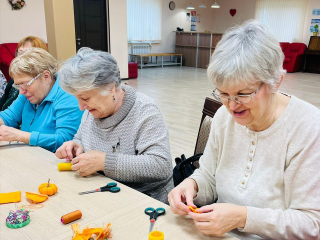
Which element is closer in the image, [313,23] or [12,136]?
[12,136]

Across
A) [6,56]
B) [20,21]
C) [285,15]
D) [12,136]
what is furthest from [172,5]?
[12,136]

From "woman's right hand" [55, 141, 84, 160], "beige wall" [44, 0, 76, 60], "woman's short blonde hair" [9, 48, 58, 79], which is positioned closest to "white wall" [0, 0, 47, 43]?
"beige wall" [44, 0, 76, 60]

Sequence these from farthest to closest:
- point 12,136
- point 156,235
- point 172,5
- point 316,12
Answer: point 172,5
point 316,12
point 12,136
point 156,235

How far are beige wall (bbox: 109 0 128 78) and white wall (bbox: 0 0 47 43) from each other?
176 centimetres

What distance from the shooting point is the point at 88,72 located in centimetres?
133

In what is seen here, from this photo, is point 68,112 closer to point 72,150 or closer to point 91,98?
point 72,150

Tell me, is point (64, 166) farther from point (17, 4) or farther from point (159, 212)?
point (17, 4)

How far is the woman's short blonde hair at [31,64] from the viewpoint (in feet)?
6.15

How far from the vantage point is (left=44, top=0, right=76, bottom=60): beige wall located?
386cm

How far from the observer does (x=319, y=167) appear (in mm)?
938

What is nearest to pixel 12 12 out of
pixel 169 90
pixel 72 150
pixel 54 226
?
pixel 169 90

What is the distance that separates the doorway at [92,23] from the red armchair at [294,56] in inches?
245

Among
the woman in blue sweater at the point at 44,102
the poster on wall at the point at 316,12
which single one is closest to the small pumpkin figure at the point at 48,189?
the woman in blue sweater at the point at 44,102

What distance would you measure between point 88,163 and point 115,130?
0.24 meters
